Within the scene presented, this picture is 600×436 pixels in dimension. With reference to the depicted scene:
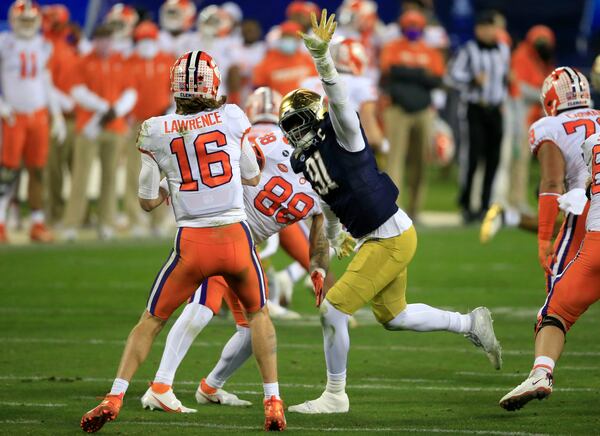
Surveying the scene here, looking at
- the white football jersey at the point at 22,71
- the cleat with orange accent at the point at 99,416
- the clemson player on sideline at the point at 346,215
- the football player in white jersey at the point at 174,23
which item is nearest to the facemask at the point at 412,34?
the football player in white jersey at the point at 174,23

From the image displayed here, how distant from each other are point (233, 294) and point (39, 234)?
8191mm

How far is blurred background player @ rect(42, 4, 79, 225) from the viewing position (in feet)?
52.4

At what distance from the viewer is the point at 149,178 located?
682 centimetres

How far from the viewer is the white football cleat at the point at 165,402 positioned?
7117 mm

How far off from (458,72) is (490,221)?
7273mm

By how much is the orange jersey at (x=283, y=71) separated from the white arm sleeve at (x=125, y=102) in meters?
1.50

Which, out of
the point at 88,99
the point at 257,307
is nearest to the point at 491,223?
the point at 257,307

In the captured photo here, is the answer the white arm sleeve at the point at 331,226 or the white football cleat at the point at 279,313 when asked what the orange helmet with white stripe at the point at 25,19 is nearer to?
the white football cleat at the point at 279,313

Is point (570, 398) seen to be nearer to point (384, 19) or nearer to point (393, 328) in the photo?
point (393, 328)

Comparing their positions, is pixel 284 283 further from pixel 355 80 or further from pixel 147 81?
pixel 147 81

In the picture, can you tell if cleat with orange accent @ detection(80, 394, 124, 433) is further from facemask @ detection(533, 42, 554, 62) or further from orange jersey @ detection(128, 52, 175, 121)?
facemask @ detection(533, 42, 554, 62)

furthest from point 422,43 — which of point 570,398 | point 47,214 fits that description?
point 570,398

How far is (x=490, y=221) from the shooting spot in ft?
33.0

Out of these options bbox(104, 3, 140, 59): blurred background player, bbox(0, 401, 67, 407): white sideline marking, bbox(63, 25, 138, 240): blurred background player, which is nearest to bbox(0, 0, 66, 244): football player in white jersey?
bbox(63, 25, 138, 240): blurred background player
